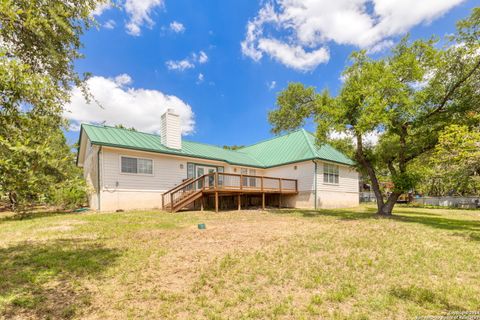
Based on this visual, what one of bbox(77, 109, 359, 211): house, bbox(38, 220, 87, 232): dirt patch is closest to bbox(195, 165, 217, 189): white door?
bbox(77, 109, 359, 211): house

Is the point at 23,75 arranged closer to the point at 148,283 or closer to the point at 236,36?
the point at 148,283

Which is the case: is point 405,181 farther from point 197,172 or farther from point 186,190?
point 197,172

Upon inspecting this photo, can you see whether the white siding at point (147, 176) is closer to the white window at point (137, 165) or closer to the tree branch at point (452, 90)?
the white window at point (137, 165)

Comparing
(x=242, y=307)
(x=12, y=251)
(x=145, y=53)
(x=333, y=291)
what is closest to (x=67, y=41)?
(x=12, y=251)

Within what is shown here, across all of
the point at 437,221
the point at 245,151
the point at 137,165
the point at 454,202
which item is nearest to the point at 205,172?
the point at 137,165

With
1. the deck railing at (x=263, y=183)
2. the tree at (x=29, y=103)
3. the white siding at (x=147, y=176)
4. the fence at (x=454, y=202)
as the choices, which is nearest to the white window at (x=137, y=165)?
the white siding at (x=147, y=176)

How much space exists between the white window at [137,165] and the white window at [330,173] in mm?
12418

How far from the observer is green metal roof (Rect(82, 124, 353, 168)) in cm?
1349

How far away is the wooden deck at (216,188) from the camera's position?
13219mm

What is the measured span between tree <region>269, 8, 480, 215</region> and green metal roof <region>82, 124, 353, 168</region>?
3710 millimetres

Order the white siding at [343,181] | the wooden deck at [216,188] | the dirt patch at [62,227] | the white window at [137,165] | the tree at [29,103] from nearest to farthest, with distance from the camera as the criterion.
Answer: the tree at [29,103]
the dirt patch at [62,227]
the wooden deck at [216,188]
the white window at [137,165]
the white siding at [343,181]

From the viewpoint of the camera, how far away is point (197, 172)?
53.8 feet

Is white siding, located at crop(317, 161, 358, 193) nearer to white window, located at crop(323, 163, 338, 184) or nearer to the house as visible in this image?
the house

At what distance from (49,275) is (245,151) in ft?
66.9
